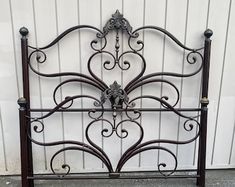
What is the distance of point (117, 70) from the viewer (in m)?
1.73

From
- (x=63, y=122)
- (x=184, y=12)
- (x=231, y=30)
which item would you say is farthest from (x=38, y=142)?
(x=231, y=30)

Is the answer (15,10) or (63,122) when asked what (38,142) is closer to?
(63,122)

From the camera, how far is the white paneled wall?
1.64m

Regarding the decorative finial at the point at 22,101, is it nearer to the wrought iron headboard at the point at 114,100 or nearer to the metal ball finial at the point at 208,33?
the wrought iron headboard at the point at 114,100

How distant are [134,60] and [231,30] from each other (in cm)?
50

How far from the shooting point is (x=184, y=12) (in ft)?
5.45

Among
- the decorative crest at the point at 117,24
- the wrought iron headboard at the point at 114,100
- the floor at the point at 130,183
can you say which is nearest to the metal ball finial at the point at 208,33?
the wrought iron headboard at the point at 114,100

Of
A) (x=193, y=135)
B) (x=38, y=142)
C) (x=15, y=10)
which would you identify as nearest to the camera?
(x=15, y=10)

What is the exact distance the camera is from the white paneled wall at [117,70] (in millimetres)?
1642

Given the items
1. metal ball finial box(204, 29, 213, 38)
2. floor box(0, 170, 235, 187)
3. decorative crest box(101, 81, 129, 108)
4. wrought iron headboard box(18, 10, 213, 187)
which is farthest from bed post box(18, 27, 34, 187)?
metal ball finial box(204, 29, 213, 38)

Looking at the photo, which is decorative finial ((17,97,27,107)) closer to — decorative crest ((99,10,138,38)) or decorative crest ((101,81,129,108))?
decorative crest ((101,81,129,108))

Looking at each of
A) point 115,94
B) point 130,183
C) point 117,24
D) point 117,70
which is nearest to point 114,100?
point 115,94

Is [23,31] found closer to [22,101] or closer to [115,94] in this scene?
[22,101]

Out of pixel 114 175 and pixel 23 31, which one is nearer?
pixel 23 31
